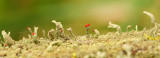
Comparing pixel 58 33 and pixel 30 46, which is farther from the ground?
pixel 58 33

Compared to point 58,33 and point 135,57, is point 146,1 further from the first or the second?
point 135,57

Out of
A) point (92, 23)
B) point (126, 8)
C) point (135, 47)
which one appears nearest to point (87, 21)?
point (92, 23)

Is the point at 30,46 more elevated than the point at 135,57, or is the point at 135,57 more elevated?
the point at 30,46

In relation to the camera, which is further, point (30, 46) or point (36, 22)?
point (36, 22)

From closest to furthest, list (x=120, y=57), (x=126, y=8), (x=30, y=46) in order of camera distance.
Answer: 1. (x=120, y=57)
2. (x=30, y=46)
3. (x=126, y=8)

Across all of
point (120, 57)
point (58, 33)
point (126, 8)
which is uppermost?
point (126, 8)

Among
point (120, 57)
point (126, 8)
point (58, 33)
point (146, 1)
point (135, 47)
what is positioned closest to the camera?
point (120, 57)

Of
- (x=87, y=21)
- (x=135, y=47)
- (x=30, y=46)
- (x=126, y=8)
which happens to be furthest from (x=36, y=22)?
(x=135, y=47)

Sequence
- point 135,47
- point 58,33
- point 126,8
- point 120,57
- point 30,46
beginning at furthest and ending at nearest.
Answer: point 126,8 → point 58,33 → point 30,46 → point 135,47 → point 120,57

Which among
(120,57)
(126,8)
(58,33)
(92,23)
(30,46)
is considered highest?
(126,8)

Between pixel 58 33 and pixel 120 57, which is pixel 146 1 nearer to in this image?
pixel 58 33
